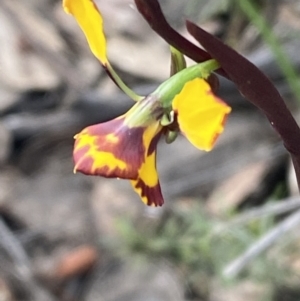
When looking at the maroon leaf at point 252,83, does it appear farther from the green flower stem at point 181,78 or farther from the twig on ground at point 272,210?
the twig on ground at point 272,210

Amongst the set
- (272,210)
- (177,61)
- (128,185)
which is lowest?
(272,210)

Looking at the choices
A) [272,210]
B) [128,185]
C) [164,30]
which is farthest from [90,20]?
[128,185]

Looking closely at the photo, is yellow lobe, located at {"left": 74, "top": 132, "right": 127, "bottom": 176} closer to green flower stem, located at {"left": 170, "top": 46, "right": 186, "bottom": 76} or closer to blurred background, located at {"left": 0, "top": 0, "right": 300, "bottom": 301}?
green flower stem, located at {"left": 170, "top": 46, "right": 186, "bottom": 76}

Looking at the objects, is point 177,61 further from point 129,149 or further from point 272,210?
point 272,210

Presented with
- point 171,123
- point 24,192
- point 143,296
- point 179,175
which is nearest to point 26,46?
point 24,192

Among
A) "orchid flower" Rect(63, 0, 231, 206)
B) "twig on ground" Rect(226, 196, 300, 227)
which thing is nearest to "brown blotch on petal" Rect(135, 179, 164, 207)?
"orchid flower" Rect(63, 0, 231, 206)

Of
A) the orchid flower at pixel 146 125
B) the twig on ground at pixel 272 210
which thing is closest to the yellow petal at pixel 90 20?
the orchid flower at pixel 146 125
